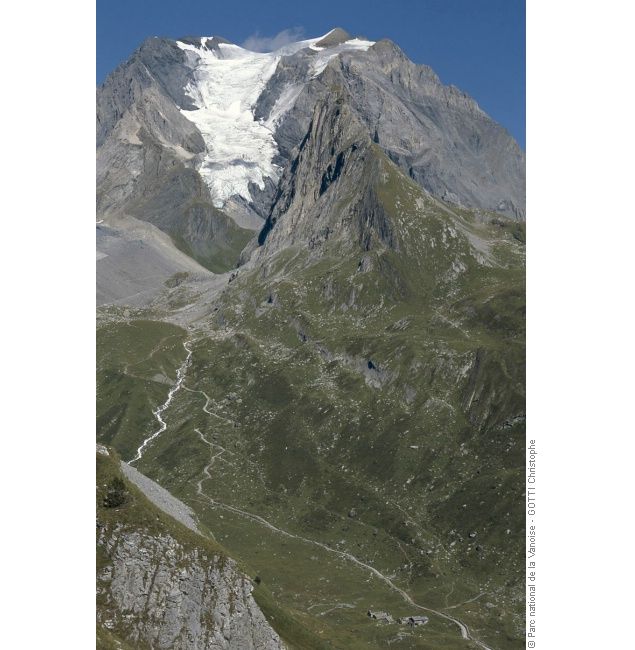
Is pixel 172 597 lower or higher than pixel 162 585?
lower

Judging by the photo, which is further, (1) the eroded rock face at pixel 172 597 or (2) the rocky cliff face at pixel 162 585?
(2) the rocky cliff face at pixel 162 585

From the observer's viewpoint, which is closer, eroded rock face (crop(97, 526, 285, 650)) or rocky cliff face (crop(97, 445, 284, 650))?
eroded rock face (crop(97, 526, 285, 650))

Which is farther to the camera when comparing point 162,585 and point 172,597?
point 172,597
